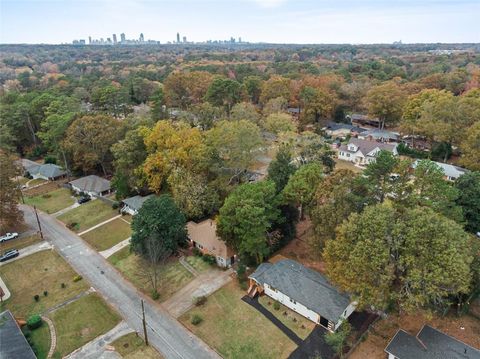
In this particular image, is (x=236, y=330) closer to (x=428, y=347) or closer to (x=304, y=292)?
(x=304, y=292)

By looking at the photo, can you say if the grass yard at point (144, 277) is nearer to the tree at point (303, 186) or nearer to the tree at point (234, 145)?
the tree at point (303, 186)

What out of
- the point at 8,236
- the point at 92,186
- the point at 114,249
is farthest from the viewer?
the point at 92,186

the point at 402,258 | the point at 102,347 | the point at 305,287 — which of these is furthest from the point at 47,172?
the point at 402,258

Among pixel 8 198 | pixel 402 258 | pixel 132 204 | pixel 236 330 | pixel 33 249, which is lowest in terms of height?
pixel 33 249

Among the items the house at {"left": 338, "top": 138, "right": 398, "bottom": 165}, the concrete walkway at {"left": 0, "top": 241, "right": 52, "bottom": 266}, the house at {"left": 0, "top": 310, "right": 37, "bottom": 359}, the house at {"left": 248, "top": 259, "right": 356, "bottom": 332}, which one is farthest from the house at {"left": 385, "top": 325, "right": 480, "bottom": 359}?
the house at {"left": 338, "top": 138, "right": 398, "bottom": 165}

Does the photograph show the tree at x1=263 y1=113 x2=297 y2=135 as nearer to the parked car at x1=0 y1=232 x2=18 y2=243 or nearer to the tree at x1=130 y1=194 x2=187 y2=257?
the tree at x1=130 y1=194 x2=187 y2=257

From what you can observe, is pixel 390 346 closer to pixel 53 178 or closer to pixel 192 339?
pixel 192 339
